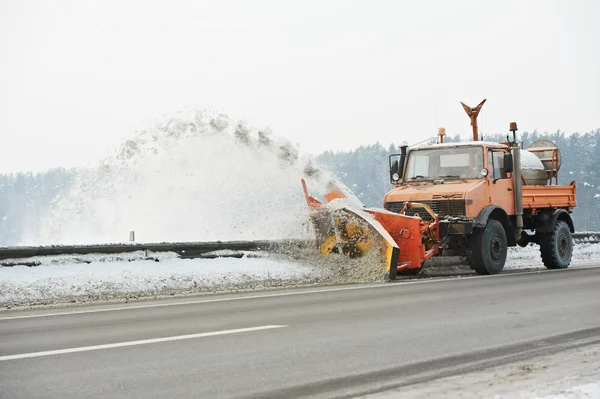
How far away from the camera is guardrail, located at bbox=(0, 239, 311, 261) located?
1152 centimetres

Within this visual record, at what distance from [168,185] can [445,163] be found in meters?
9.17

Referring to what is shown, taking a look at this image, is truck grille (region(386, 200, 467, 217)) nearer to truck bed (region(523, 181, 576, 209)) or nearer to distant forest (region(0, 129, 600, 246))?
truck bed (region(523, 181, 576, 209))

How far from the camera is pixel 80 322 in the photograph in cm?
820

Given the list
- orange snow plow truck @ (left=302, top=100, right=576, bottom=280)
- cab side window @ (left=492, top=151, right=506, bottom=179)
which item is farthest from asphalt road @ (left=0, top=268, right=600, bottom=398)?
cab side window @ (left=492, top=151, right=506, bottom=179)

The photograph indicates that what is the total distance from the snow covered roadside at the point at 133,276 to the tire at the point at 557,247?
6.20 meters

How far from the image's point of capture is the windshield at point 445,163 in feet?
50.1

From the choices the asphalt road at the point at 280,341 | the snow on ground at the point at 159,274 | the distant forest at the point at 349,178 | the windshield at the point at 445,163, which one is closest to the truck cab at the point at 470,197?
the windshield at the point at 445,163

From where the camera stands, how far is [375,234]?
1357 centimetres

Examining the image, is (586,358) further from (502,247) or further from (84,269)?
(502,247)

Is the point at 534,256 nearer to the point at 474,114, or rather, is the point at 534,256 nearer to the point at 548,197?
the point at 548,197

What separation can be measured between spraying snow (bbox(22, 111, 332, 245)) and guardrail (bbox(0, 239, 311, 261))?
17.1ft

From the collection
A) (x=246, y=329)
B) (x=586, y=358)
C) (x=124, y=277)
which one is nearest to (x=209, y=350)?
(x=246, y=329)

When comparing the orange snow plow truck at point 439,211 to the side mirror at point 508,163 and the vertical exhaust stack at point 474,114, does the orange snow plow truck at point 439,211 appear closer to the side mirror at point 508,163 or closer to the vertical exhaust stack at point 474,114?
the side mirror at point 508,163

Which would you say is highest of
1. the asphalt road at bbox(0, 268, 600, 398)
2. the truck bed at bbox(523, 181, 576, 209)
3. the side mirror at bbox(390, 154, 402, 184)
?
the side mirror at bbox(390, 154, 402, 184)
